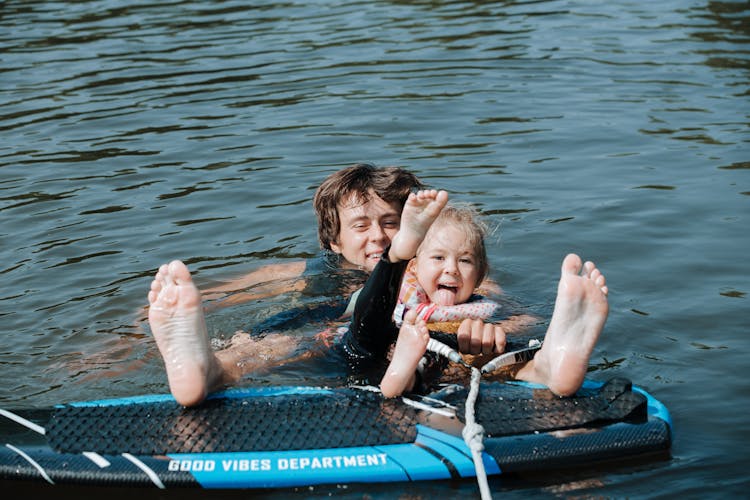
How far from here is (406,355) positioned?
4.25 meters

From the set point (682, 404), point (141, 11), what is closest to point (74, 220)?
point (682, 404)

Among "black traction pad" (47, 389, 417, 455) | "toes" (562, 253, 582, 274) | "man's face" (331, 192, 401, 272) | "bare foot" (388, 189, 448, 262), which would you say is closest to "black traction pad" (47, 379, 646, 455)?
"black traction pad" (47, 389, 417, 455)

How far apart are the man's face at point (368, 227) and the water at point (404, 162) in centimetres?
60

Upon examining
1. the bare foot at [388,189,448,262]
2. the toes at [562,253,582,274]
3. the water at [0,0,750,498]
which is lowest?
the water at [0,0,750,498]

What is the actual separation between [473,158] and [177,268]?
4844 millimetres

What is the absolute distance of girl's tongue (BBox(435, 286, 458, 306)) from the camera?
5.39 metres

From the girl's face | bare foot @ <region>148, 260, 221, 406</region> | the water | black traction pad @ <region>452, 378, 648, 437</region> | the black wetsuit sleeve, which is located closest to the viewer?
black traction pad @ <region>452, 378, 648, 437</region>

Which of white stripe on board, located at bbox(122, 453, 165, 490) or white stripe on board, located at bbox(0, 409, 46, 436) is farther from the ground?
white stripe on board, located at bbox(0, 409, 46, 436)

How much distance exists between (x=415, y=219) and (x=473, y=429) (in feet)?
3.01

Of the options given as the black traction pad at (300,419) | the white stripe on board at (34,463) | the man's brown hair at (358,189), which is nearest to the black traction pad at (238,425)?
the black traction pad at (300,419)

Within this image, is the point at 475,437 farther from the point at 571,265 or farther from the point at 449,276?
the point at 449,276

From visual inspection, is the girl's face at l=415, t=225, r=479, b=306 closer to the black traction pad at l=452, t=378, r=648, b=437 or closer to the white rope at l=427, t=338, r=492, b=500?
the white rope at l=427, t=338, r=492, b=500

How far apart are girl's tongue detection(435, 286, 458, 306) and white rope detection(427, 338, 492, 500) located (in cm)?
77

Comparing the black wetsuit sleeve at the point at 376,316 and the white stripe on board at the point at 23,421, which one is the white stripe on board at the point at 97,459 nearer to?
the white stripe on board at the point at 23,421
